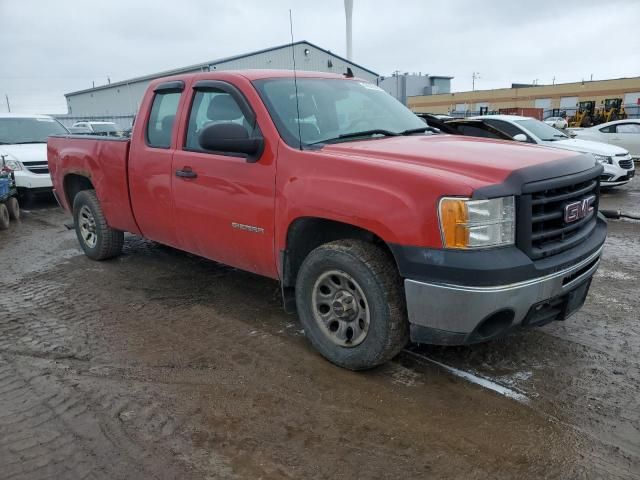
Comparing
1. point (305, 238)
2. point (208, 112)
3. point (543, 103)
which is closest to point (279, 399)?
point (305, 238)

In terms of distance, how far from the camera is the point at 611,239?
7.08m

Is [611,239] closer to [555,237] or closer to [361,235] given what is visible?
[555,237]

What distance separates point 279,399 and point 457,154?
73.0 inches

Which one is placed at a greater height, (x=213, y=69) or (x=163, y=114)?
(x=213, y=69)

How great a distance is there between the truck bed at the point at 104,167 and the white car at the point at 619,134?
542 inches

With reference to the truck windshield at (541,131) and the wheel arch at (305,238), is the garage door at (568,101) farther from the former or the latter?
the wheel arch at (305,238)

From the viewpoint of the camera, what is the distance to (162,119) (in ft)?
15.8

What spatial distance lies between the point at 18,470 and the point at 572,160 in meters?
3.55

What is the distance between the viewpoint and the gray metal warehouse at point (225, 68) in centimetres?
3038

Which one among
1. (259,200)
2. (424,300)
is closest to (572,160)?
(424,300)

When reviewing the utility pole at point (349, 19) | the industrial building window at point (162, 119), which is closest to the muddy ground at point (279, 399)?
the industrial building window at point (162, 119)

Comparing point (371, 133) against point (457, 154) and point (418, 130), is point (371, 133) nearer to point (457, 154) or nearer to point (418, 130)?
point (418, 130)

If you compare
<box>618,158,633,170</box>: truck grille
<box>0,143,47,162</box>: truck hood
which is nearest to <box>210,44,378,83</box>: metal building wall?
<box>0,143,47,162</box>: truck hood

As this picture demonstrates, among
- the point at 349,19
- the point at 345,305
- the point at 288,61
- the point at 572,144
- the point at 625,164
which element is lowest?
the point at 625,164
